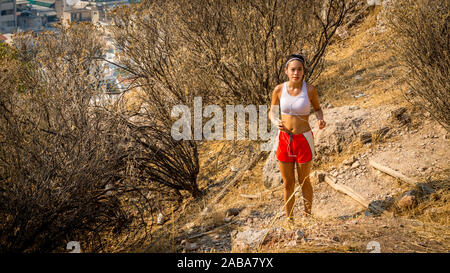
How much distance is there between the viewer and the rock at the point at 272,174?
554 centimetres

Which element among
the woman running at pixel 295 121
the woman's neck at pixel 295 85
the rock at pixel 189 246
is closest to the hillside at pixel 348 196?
the rock at pixel 189 246

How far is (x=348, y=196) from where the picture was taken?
182 inches

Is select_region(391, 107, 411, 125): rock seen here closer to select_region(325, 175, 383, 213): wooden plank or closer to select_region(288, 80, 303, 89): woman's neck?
select_region(325, 175, 383, 213): wooden plank

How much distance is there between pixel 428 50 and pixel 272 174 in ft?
8.16

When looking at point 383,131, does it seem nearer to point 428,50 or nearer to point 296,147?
point 428,50

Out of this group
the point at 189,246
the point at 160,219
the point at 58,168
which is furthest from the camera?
the point at 160,219

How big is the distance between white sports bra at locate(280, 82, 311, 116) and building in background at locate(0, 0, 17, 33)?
51877mm

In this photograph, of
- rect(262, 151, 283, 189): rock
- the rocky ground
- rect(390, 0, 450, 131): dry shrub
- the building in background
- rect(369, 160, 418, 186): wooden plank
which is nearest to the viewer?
the rocky ground

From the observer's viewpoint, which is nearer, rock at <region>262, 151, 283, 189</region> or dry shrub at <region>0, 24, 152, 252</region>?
dry shrub at <region>0, 24, 152, 252</region>

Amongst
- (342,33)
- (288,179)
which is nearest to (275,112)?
(288,179)

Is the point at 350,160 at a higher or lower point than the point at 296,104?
lower

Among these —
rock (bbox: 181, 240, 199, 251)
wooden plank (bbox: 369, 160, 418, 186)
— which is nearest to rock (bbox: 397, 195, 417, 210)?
wooden plank (bbox: 369, 160, 418, 186)

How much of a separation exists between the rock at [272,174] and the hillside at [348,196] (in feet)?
0.57

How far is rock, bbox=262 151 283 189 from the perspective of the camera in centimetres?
554
